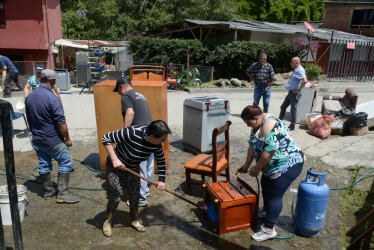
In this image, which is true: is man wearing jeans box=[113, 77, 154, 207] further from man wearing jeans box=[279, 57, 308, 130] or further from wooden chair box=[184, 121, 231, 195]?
man wearing jeans box=[279, 57, 308, 130]

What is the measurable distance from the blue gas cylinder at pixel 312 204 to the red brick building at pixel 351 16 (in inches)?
933

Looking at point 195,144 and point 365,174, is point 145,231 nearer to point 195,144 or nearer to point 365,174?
point 195,144

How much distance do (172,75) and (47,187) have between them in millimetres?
9945

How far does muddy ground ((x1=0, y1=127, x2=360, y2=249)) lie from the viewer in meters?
3.51

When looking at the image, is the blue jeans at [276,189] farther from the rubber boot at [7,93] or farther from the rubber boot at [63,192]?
the rubber boot at [7,93]

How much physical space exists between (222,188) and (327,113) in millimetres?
5015

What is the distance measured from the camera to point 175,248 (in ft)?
11.4

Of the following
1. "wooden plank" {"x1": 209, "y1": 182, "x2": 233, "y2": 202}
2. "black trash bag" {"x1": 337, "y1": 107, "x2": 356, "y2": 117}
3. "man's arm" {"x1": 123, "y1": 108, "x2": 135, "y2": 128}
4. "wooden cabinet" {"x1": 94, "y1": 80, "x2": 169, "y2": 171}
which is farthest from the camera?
"black trash bag" {"x1": 337, "y1": 107, "x2": 356, "y2": 117}

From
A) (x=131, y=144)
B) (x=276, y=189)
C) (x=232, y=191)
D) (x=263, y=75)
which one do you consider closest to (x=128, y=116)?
(x=131, y=144)

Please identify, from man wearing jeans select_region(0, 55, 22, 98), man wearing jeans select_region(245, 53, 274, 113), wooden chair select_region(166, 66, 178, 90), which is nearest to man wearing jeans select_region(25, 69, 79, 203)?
man wearing jeans select_region(245, 53, 274, 113)

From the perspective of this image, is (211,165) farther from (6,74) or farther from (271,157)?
(6,74)

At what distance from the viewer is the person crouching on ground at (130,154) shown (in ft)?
10.2

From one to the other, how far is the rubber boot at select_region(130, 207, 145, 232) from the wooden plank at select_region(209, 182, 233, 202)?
3.15 feet

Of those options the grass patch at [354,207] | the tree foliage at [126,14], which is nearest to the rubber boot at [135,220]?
the grass patch at [354,207]
